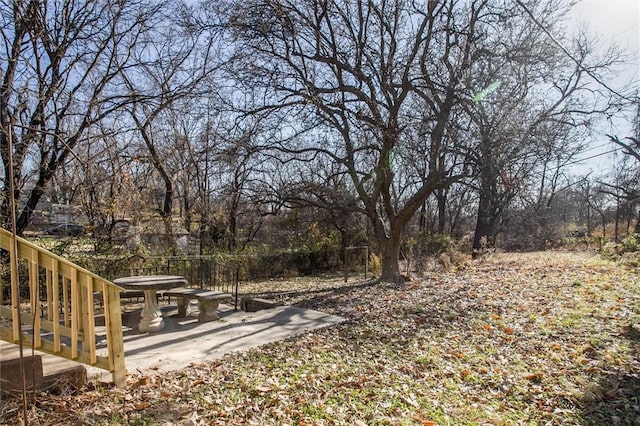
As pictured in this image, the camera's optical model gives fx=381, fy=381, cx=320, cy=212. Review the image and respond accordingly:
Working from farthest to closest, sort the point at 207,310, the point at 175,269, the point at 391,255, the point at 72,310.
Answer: the point at 175,269 < the point at 391,255 < the point at 207,310 < the point at 72,310

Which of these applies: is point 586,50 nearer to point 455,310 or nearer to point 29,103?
point 455,310

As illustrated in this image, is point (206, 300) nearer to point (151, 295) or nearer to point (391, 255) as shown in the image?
point (151, 295)

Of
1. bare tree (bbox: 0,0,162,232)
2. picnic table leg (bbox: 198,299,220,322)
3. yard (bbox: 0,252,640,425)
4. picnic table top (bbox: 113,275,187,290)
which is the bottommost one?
yard (bbox: 0,252,640,425)

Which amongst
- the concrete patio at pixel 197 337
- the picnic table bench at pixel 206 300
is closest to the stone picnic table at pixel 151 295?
the concrete patio at pixel 197 337

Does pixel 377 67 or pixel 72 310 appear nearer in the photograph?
pixel 72 310

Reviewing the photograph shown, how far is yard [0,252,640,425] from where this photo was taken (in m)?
2.90

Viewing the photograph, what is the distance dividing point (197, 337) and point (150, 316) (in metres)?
1.01

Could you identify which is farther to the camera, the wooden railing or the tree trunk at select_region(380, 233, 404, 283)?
the tree trunk at select_region(380, 233, 404, 283)

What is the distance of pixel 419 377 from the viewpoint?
3627 millimetres

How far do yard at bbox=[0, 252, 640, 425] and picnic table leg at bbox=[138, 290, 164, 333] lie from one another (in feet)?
6.39

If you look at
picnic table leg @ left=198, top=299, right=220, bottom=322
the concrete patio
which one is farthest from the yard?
picnic table leg @ left=198, top=299, right=220, bottom=322

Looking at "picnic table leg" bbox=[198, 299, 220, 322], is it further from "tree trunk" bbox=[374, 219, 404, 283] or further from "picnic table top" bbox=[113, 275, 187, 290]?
"tree trunk" bbox=[374, 219, 404, 283]

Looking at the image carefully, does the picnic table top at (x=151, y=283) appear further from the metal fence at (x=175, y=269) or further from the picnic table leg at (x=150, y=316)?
the metal fence at (x=175, y=269)

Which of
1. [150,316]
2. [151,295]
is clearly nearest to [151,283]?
[151,295]
